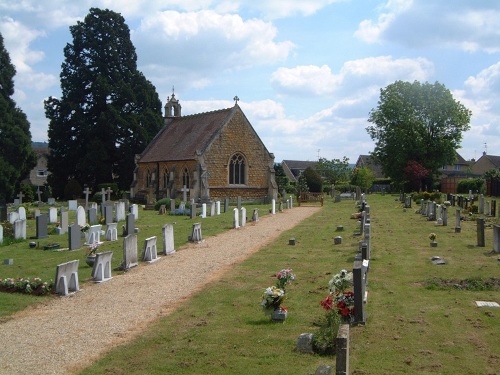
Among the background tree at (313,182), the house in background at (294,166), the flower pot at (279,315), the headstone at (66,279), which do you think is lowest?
the flower pot at (279,315)

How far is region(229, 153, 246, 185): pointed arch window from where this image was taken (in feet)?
153

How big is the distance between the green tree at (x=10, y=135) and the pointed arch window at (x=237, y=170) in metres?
15.9

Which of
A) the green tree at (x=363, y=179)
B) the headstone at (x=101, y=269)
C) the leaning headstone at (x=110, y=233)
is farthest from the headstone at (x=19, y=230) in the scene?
the green tree at (x=363, y=179)

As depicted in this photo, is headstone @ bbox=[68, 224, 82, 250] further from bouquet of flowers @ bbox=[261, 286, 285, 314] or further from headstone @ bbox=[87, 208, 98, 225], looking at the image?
bouquet of flowers @ bbox=[261, 286, 285, 314]

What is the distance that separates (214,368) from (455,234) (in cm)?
1781

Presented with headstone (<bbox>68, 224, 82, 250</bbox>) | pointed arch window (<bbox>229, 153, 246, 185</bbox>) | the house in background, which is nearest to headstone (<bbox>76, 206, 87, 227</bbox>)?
headstone (<bbox>68, 224, 82, 250</bbox>)

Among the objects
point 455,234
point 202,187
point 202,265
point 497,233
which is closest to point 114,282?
point 202,265

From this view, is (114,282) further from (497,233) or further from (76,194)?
(76,194)

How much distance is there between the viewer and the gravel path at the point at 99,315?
349 inches

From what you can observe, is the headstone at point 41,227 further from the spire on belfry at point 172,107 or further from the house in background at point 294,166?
the house in background at point 294,166

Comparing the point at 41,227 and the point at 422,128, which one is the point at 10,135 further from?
the point at 422,128

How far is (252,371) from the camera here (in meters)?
8.00

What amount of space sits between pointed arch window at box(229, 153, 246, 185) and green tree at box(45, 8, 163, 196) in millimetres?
13289

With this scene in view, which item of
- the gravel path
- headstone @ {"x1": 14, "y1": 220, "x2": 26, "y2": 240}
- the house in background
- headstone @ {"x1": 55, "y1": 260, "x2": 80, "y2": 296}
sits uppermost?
the house in background
